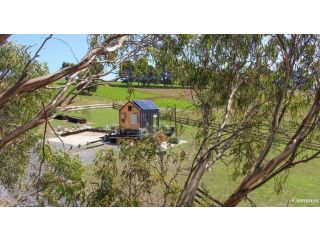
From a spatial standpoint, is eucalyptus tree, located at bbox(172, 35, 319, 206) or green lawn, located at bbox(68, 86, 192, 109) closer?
eucalyptus tree, located at bbox(172, 35, 319, 206)

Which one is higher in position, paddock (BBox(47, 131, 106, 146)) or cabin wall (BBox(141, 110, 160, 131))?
cabin wall (BBox(141, 110, 160, 131))

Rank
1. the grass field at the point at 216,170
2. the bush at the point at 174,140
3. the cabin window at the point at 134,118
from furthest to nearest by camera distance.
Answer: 1. the bush at the point at 174,140
2. the cabin window at the point at 134,118
3. the grass field at the point at 216,170

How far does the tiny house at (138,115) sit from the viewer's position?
10.2ft

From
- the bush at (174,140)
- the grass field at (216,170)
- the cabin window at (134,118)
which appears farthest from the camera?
the bush at (174,140)

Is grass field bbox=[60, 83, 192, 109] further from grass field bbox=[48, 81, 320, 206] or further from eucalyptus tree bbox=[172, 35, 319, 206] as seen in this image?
eucalyptus tree bbox=[172, 35, 319, 206]

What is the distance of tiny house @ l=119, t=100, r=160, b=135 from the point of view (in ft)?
10.2

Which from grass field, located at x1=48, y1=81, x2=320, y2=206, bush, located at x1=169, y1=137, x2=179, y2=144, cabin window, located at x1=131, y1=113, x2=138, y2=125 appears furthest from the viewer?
bush, located at x1=169, y1=137, x2=179, y2=144

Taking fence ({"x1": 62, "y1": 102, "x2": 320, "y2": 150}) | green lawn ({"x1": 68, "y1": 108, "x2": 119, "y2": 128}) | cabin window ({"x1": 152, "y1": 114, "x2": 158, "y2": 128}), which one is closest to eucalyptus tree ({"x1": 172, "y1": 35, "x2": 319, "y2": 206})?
fence ({"x1": 62, "y1": 102, "x2": 320, "y2": 150})

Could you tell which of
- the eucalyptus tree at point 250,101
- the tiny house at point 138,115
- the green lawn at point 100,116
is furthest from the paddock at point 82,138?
the eucalyptus tree at point 250,101

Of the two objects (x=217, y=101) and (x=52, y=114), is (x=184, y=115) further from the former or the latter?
(x=52, y=114)

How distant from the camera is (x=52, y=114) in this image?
3039 mm

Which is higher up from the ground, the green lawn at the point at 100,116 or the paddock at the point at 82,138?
the green lawn at the point at 100,116

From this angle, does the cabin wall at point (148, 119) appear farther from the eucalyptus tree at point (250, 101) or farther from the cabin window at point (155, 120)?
the eucalyptus tree at point (250, 101)
